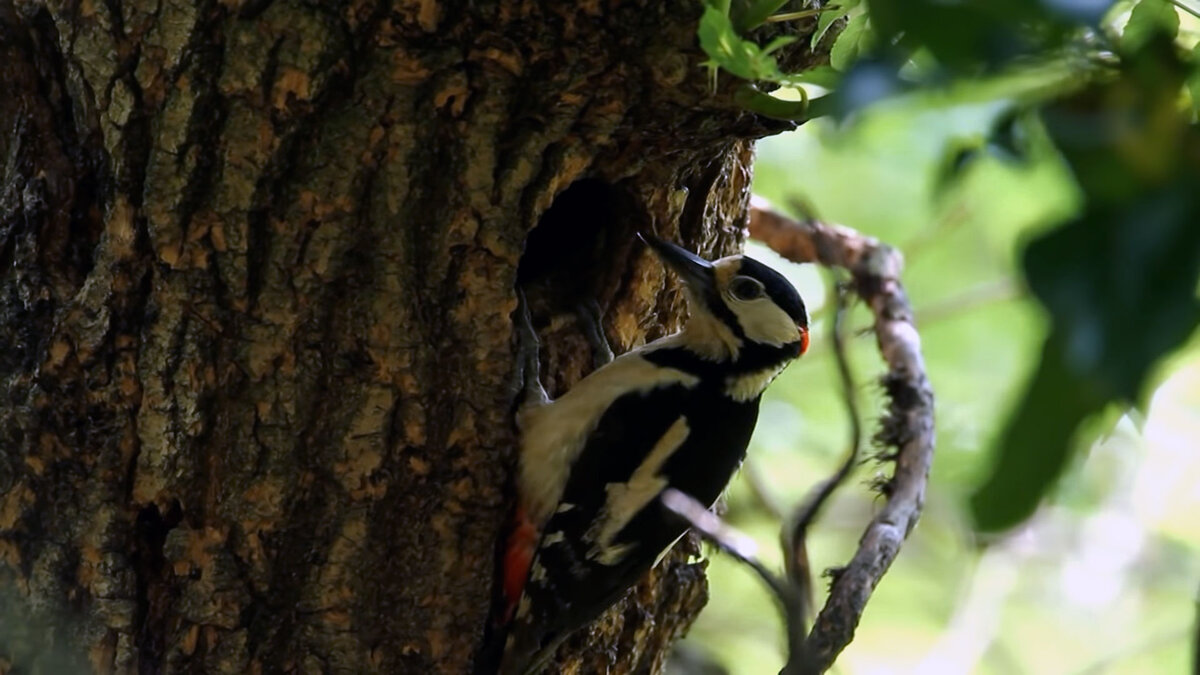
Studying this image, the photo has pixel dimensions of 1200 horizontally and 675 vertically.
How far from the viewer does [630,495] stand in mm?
2635

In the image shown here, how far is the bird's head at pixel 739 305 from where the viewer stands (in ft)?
9.07

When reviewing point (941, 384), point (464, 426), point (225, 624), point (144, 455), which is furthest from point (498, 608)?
point (941, 384)

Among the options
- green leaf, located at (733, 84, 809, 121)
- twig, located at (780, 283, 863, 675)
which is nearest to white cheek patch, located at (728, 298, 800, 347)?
twig, located at (780, 283, 863, 675)

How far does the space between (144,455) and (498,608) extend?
2.32 ft

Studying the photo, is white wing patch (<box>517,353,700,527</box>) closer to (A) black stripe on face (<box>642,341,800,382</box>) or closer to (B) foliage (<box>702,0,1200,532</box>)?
(A) black stripe on face (<box>642,341,800,382</box>)

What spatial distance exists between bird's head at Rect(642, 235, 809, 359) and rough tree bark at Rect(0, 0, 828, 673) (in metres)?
0.60

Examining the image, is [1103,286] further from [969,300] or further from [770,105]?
[969,300]

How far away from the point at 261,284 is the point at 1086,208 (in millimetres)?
1580

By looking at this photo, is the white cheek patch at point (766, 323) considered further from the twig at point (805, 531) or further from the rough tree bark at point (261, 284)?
the twig at point (805, 531)

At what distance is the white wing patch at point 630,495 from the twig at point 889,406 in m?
0.43

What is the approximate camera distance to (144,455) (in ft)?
6.61

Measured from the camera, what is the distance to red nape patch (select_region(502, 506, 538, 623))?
2377 millimetres

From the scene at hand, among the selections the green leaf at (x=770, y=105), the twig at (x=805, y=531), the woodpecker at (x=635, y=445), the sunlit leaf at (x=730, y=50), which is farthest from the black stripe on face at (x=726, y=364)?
the sunlit leaf at (x=730, y=50)

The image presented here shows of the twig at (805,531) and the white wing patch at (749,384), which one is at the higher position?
the twig at (805,531)
